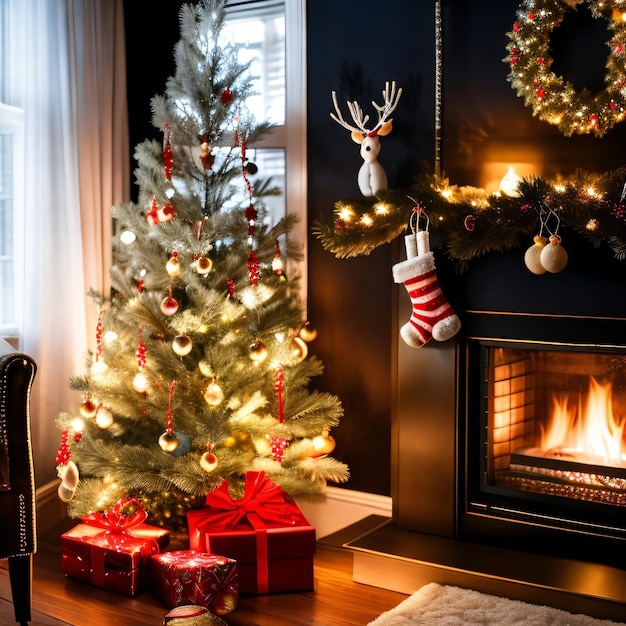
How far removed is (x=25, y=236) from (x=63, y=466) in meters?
0.94

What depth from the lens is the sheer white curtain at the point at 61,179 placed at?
3.28 metres

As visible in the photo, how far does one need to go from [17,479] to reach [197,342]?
82 cm

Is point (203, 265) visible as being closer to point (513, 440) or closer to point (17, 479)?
point (17, 479)

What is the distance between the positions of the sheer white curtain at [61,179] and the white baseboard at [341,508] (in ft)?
3.53

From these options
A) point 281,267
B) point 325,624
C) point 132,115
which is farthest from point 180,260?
point 325,624

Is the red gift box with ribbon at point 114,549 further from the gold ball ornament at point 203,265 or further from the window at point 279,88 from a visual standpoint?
the window at point 279,88

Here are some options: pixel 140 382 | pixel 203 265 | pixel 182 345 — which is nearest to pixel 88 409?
pixel 140 382

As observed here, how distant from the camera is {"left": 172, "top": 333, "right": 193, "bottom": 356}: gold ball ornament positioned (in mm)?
2904

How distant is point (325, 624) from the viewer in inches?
99.1

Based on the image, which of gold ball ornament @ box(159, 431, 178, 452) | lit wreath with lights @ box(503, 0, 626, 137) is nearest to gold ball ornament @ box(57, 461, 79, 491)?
gold ball ornament @ box(159, 431, 178, 452)

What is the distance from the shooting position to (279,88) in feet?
11.3

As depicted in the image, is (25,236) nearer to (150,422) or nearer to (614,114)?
(150,422)

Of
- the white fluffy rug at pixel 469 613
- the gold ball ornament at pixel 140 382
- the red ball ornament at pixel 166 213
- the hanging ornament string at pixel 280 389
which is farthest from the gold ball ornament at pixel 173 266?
the white fluffy rug at pixel 469 613

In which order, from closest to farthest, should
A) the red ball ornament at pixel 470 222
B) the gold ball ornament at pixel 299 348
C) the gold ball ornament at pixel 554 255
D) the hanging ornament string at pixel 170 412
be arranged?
1. the gold ball ornament at pixel 554 255
2. the red ball ornament at pixel 470 222
3. the hanging ornament string at pixel 170 412
4. the gold ball ornament at pixel 299 348
